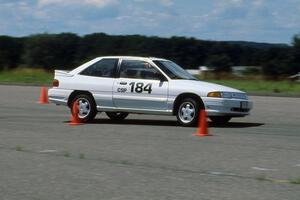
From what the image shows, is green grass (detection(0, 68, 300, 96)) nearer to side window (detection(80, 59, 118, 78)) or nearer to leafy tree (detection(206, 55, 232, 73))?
leafy tree (detection(206, 55, 232, 73))

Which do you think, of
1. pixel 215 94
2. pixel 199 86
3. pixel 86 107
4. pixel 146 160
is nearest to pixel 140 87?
pixel 199 86

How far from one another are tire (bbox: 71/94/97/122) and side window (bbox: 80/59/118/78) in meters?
0.58

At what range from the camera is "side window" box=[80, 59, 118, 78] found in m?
17.4

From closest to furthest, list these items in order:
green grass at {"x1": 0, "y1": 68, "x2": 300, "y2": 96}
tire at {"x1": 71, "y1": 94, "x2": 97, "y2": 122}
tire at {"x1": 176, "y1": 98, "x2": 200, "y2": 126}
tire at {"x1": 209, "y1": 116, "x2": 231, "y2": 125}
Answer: tire at {"x1": 176, "y1": 98, "x2": 200, "y2": 126} → tire at {"x1": 209, "y1": 116, "x2": 231, "y2": 125} → tire at {"x1": 71, "y1": 94, "x2": 97, "y2": 122} → green grass at {"x1": 0, "y1": 68, "x2": 300, "y2": 96}

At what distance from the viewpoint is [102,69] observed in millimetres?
17547

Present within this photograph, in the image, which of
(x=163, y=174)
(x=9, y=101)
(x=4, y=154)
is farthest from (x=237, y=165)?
(x=9, y=101)

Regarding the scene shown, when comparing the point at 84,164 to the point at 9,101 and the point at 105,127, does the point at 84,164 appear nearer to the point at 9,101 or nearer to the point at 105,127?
the point at 105,127

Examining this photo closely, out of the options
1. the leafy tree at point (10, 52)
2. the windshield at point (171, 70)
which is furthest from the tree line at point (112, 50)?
the windshield at point (171, 70)

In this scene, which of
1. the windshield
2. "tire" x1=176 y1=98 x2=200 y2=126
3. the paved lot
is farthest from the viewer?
the windshield

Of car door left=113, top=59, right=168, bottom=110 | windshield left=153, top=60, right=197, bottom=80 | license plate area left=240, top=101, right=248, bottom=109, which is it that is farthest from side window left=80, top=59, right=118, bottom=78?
license plate area left=240, top=101, right=248, bottom=109

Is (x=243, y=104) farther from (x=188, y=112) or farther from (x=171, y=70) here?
(x=171, y=70)

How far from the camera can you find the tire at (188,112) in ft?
53.4

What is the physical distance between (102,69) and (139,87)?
1207 millimetres

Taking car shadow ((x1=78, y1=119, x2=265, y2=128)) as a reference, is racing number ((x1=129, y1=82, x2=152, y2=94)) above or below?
above
